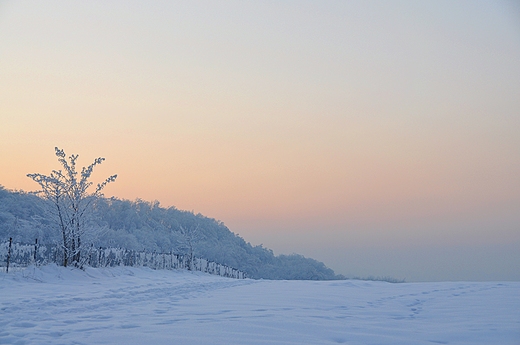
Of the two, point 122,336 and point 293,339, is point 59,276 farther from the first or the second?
point 293,339

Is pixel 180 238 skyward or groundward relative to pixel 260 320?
skyward

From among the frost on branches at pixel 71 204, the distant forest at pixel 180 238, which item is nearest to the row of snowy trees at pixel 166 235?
the distant forest at pixel 180 238

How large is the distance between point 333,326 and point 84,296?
5.40 meters

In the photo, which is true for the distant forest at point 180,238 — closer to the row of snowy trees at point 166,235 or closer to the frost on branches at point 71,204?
the row of snowy trees at point 166,235

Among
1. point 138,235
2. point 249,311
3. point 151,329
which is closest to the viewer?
point 151,329

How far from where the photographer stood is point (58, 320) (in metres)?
5.53

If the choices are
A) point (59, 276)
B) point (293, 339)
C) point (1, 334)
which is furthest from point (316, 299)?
point (59, 276)

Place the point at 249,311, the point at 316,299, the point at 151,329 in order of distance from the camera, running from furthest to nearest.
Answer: the point at 316,299 < the point at 249,311 < the point at 151,329

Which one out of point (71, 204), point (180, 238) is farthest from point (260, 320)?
point (180, 238)

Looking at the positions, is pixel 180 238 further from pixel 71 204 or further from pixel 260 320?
pixel 260 320

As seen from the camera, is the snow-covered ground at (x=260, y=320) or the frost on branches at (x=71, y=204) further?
the frost on branches at (x=71, y=204)

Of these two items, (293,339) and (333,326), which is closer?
(293,339)

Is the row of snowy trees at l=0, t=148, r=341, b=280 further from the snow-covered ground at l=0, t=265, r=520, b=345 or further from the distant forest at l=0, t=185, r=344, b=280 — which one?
the snow-covered ground at l=0, t=265, r=520, b=345

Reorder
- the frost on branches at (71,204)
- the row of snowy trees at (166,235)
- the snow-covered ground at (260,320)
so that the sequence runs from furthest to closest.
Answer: the row of snowy trees at (166,235) < the frost on branches at (71,204) < the snow-covered ground at (260,320)
